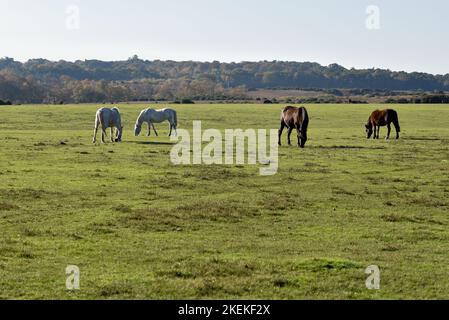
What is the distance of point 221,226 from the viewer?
47.6 ft

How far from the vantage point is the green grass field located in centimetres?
990

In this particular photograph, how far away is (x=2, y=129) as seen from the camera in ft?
151

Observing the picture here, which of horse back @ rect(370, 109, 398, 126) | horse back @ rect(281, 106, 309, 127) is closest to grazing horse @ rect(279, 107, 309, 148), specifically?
horse back @ rect(281, 106, 309, 127)

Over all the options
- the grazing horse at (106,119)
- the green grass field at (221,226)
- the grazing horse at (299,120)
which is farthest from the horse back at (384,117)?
the grazing horse at (106,119)

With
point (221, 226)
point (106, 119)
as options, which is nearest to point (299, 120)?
point (106, 119)

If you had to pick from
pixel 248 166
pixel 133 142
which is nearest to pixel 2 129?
pixel 133 142

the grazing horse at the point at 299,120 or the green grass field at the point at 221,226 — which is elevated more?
the grazing horse at the point at 299,120

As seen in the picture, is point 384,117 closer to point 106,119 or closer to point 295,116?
point 295,116

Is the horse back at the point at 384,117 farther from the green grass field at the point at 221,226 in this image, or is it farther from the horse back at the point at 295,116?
Result: the green grass field at the point at 221,226

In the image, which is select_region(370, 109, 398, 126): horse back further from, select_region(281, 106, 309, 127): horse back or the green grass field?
the green grass field

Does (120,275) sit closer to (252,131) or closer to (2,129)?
(252,131)

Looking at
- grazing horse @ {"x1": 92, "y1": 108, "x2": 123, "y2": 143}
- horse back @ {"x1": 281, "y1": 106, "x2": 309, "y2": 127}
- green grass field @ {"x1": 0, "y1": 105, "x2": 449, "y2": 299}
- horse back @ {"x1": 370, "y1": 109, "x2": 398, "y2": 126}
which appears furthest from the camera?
horse back @ {"x1": 370, "y1": 109, "x2": 398, "y2": 126}

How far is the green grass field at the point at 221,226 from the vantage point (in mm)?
9898

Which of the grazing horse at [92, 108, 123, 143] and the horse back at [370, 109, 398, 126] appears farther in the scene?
the horse back at [370, 109, 398, 126]
